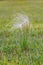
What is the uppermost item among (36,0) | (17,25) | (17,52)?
(17,52)

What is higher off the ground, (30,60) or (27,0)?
(30,60)

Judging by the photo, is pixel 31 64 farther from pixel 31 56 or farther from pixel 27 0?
pixel 27 0

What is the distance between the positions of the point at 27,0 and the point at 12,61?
40.4 feet

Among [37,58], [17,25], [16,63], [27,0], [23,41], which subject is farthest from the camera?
[27,0]

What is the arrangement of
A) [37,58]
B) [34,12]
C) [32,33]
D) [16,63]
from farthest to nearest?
[34,12] → [32,33] → [37,58] → [16,63]

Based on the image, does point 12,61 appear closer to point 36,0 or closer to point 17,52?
point 17,52

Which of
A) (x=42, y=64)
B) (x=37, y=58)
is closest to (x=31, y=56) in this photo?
(x=37, y=58)

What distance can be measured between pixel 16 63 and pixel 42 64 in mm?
480

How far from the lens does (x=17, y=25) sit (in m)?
7.39

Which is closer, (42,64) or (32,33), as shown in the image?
(42,64)

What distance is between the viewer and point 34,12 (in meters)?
12.1

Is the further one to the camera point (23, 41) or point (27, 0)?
point (27, 0)

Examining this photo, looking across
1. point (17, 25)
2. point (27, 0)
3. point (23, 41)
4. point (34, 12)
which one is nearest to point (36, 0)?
point (27, 0)

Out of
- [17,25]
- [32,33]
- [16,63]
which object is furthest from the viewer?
[17,25]
